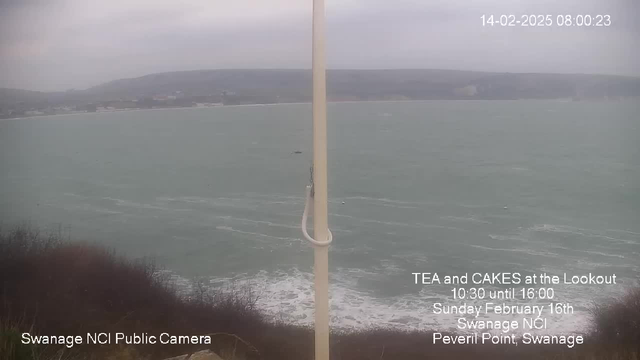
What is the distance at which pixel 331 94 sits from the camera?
1.85 metres

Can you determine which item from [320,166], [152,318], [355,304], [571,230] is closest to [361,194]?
[355,304]

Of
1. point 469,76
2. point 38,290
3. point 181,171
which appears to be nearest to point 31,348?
point 38,290

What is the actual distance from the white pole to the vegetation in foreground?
16.4 inches

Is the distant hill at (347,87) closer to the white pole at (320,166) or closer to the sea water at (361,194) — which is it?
the sea water at (361,194)

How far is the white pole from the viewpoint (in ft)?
4.52

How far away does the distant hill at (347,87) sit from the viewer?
6.06ft

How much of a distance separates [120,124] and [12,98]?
0.46 meters

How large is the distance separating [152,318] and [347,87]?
1361 mm

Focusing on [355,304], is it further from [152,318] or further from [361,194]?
[152,318]

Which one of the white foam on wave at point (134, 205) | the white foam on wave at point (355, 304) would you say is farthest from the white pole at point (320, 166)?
the white foam on wave at point (134, 205)

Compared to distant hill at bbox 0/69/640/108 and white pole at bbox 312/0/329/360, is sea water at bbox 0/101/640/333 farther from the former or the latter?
white pole at bbox 312/0/329/360

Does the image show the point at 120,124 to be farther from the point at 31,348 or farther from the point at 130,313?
the point at 31,348

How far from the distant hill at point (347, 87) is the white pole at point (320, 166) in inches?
17.3

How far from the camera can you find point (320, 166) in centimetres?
141
